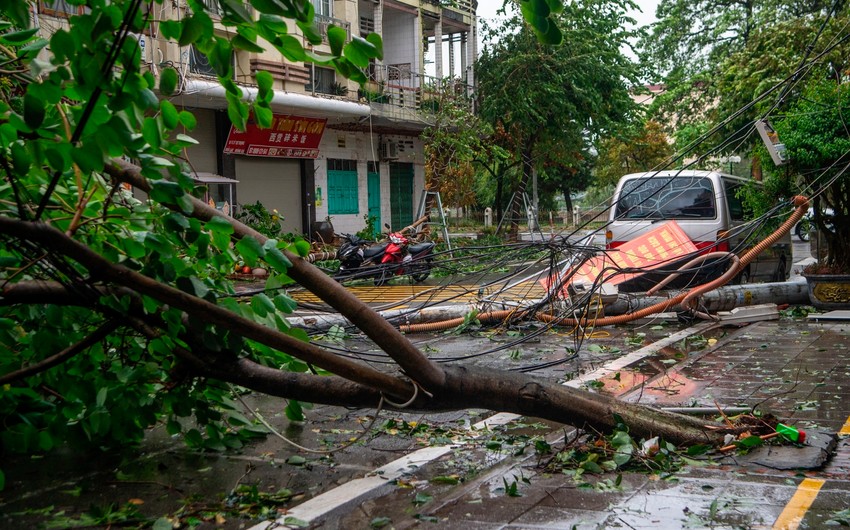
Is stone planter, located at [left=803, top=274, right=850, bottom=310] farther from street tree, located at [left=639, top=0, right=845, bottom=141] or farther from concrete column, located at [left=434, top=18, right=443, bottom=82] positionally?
concrete column, located at [left=434, top=18, right=443, bottom=82]

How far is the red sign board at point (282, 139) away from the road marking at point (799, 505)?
1774 centimetres

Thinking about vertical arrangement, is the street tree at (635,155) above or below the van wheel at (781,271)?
above

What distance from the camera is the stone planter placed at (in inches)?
460

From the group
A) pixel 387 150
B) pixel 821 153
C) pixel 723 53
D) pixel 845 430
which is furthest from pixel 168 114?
pixel 723 53

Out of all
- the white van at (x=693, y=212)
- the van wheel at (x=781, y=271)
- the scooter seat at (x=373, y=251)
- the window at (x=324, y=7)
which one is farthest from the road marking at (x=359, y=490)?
the window at (x=324, y=7)

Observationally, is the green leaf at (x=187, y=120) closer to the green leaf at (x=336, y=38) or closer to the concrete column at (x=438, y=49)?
the green leaf at (x=336, y=38)

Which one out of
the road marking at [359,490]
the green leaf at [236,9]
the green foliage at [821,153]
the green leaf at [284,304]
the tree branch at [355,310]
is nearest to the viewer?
the green leaf at [236,9]

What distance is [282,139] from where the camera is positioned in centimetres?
2225

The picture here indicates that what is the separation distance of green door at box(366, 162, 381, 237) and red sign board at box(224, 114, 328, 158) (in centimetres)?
309

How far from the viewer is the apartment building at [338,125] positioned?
68.0 feet

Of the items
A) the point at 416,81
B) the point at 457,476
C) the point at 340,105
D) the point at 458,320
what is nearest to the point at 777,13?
the point at 416,81

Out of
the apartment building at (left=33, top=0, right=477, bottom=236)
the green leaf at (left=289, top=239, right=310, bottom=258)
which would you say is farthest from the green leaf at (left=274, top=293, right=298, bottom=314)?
the apartment building at (left=33, top=0, right=477, bottom=236)

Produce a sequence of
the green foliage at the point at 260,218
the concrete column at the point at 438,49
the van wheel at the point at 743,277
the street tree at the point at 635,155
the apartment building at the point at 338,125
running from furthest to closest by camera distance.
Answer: the street tree at the point at 635,155, the concrete column at the point at 438,49, the apartment building at the point at 338,125, the green foliage at the point at 260,218, the van wheel at the point at 743,277

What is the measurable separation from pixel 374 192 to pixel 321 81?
4.39 m
